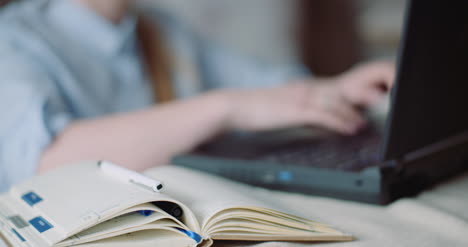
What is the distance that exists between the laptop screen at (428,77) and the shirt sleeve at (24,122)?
0.51m

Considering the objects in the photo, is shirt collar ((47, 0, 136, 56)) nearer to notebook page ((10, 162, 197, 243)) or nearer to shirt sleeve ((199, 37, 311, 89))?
shirt sleeve ((199, 37, 311, 89))

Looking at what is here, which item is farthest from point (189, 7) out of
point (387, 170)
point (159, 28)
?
point (387, 170)

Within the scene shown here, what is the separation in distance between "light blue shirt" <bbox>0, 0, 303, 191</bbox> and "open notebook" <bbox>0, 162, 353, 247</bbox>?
0.95 ft

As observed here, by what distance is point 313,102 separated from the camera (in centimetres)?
80

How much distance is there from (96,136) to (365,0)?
207cm

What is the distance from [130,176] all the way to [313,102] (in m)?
0.47

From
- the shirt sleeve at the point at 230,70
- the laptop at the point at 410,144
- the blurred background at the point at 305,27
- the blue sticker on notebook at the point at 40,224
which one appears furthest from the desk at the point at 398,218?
the blurred background at the point at 305,27

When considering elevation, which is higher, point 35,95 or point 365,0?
point 365,0

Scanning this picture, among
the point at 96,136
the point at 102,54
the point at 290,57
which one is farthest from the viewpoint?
the point at 290,57

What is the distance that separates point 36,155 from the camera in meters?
0.68

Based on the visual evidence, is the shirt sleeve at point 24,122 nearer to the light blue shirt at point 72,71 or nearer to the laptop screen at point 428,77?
the light blue shirt at point 72,71

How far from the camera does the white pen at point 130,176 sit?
1.23ft

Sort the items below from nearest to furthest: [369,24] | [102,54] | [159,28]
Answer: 1. [102,54]
2. [159,28]
3. [369,24]

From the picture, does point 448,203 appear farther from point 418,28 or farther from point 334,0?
point 334,0
